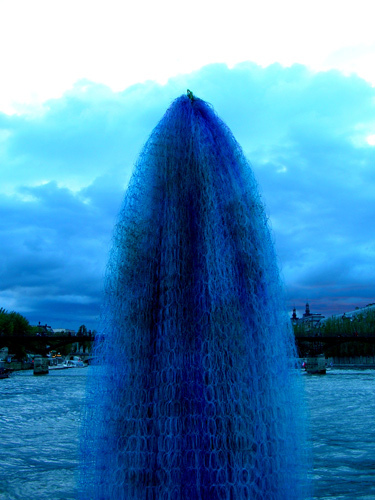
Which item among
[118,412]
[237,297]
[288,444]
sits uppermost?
[237,297]

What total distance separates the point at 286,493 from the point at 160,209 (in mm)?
1793

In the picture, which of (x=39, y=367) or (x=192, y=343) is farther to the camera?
(x=39, y=367)

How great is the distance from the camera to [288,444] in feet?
10.3

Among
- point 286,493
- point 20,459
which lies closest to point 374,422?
point 20,459

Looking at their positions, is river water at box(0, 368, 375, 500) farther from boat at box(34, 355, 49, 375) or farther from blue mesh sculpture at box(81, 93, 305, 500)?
boat at box(34, 355, 49, 375)

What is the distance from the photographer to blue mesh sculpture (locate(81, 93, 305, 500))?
9.70ft

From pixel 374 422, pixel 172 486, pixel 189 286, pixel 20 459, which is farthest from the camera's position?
pixel 374 422

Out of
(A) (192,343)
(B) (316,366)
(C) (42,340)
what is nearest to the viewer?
(A) (192,343)

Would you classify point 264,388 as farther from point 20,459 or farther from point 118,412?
point 20,459

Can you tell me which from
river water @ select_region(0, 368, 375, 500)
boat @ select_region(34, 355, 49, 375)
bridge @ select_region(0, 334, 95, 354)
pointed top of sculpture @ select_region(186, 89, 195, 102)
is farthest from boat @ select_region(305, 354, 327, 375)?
pointed top of sculpture @ select_region(186, 89, 195, 102)

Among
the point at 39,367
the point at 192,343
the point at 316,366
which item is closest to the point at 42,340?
the point at 39,367

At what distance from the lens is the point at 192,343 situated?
3045mm

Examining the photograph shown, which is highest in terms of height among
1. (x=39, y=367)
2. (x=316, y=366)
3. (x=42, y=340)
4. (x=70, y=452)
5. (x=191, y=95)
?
(x=42, y=340)

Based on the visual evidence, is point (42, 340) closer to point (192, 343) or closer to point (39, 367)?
point (39, 367)
